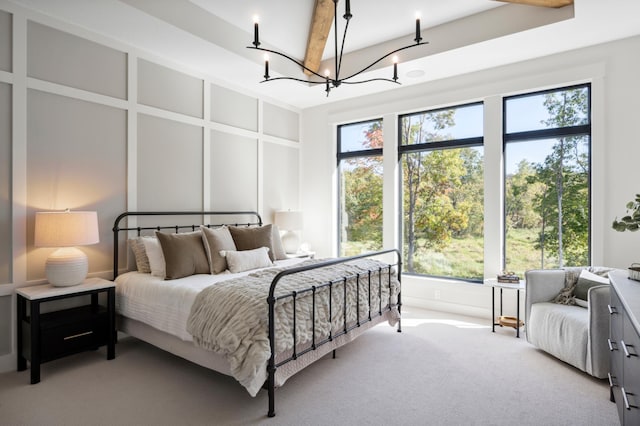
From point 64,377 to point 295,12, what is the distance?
378 centimetres

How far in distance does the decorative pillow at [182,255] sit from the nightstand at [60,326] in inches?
19.0

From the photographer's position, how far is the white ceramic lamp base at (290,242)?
5215 millimetres

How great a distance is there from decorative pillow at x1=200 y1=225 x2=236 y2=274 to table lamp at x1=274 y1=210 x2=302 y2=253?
130 cm

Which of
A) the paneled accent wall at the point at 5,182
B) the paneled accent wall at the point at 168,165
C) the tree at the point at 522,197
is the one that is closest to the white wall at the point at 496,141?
the tree at the point at 522,197

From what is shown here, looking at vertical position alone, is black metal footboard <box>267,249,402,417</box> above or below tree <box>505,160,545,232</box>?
below

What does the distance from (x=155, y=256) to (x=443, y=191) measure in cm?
344

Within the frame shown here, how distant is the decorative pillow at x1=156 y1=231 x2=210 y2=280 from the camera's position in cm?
328

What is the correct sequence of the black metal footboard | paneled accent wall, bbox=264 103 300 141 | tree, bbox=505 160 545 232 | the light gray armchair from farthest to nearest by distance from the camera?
paneled accent wall, bbox=264 103 300 141 → tree, bbox=505 160 545 232 → the light gray armchair → the black metal footboard

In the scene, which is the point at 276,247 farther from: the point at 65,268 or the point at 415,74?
the point at 415,74

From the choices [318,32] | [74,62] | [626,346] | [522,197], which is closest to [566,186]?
[522,197]

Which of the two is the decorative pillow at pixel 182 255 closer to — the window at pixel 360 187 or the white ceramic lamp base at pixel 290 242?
the white ceramic lamp base at pixel 290 242

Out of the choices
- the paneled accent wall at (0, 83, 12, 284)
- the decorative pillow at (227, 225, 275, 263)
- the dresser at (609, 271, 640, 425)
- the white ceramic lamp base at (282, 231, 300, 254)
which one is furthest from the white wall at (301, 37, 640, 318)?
the paneled accent wall at (0, 83, 12, 284)

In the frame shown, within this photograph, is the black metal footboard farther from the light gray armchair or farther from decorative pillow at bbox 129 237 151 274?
decorative pillow at bbox 129 237 151 274

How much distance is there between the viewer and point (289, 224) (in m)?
5.11
